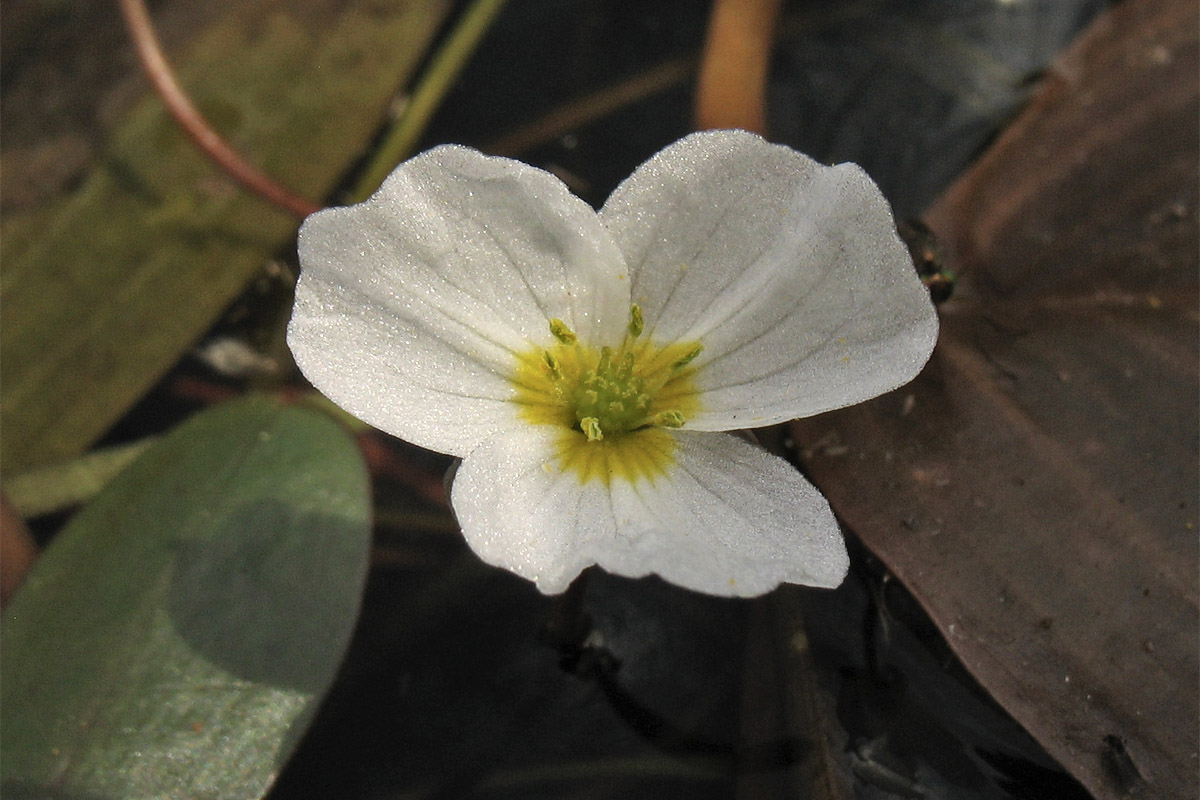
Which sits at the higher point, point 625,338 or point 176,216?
point 625,338

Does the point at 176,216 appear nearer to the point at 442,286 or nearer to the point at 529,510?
the point at 442,286

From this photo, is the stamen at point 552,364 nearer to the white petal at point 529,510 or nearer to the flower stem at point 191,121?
the white petal at point 529,510

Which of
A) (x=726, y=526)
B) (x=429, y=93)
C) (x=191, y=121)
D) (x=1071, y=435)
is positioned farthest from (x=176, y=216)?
(x=1071, y=435)

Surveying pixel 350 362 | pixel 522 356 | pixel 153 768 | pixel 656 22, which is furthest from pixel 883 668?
pixel 656 22

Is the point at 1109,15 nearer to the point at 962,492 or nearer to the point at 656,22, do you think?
the point at 656,22

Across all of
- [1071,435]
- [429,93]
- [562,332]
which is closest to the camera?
[562,332]
